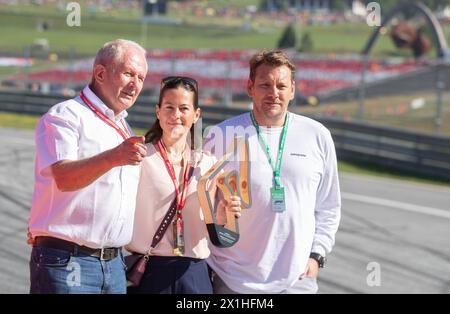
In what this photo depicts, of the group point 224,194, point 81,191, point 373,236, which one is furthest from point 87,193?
point 373,236

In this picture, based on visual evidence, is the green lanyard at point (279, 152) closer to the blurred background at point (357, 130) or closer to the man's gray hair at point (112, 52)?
the man's gray hair at point (112, 52)

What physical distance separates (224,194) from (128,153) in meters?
0.60

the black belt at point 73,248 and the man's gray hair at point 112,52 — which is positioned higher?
the man's gray hair at point 112,52

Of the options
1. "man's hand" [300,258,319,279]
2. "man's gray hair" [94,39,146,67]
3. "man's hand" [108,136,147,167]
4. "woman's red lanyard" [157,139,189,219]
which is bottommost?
"man's hand" [300,258,319,279]

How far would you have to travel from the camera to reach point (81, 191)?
4672 millimetres

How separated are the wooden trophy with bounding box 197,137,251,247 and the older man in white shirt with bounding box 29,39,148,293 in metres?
0.37

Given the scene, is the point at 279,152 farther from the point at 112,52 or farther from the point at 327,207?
the point at 112,52

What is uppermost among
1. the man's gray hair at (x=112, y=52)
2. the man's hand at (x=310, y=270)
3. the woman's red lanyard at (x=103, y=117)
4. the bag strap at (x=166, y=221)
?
the man's gray hair at (x=112, y=52)

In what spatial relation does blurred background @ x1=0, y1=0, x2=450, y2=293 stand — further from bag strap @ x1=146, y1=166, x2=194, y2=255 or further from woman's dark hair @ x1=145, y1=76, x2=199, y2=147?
bag strap @ x1=146, y1=166, x2=194, y2=255

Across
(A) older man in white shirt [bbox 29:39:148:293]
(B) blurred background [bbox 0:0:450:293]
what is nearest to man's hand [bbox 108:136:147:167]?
(A) older man in white shirt [bbox 29:39:148:293]

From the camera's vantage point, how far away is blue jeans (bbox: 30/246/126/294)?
15.5 feet

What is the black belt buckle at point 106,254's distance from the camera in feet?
15.8
